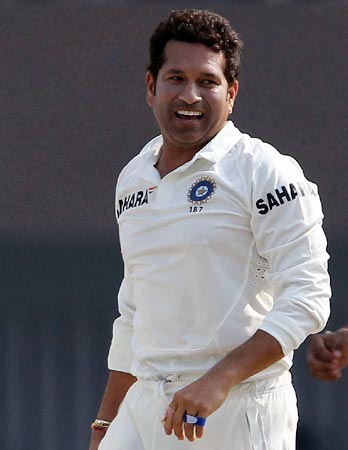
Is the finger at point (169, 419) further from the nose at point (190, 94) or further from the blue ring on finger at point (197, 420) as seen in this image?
the nose at point (190, 94)

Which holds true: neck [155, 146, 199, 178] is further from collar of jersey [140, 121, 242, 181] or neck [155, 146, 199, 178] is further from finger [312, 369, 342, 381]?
finger [312, 369, 342, 381]

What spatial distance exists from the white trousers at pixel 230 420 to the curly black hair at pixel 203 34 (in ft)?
2.63

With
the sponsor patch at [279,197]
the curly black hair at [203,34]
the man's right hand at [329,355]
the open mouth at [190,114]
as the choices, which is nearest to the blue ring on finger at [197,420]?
the man's right hand at [329,355]

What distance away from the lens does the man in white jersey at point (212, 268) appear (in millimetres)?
3076

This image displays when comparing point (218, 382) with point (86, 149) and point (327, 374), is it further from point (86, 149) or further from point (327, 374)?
point (86, 149)

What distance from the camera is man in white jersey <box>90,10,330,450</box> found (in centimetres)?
308

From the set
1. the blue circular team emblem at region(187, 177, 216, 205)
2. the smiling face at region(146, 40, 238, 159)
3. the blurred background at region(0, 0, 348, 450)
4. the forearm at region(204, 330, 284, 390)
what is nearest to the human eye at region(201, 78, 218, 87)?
the smiling face at region(146, 40, 238, 159)

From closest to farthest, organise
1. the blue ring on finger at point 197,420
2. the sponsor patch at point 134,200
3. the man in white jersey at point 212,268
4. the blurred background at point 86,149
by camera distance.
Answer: the blue ring on finger at point 197,420 → the man in white jersey at point 212,268 → the sponsor patch at point 134,200 → the blurred background at point 86,149

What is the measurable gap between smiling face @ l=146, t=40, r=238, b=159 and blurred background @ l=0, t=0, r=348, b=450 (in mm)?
2689

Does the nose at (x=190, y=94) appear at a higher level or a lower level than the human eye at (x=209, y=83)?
lower

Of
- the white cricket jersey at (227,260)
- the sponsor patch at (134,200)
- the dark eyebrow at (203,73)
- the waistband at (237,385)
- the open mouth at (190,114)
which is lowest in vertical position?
the waistband at (237,385)

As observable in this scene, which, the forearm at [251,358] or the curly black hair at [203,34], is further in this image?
Answer: the curly black hair at [203,34]

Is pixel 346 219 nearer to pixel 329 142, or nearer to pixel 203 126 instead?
pixel 329 142

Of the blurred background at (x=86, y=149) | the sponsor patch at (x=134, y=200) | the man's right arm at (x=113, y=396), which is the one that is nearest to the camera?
the sponsor patch at (x=134, y=200)
